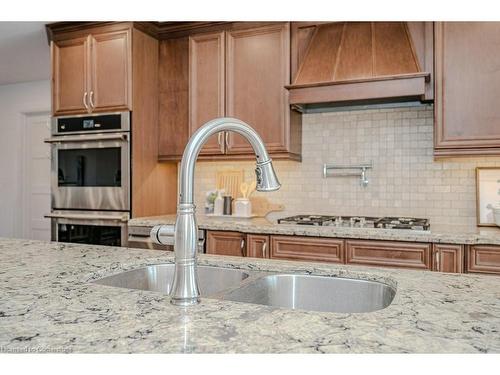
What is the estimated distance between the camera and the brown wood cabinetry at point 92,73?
3.45 meters

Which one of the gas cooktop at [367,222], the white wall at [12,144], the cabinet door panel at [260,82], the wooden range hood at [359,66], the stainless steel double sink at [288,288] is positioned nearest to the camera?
the stainless steel double sink at [288,288]

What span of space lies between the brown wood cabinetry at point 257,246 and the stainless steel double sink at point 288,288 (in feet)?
4.38

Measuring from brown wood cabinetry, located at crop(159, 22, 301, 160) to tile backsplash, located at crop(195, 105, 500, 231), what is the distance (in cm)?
21

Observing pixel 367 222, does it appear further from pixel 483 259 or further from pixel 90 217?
pixel 90 217

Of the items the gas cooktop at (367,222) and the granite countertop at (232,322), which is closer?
the granite countertop at (232,322)

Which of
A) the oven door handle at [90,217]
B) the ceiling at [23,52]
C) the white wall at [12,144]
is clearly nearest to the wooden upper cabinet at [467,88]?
the oven door handle at [90,217]

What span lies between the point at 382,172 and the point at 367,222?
0.55 metres

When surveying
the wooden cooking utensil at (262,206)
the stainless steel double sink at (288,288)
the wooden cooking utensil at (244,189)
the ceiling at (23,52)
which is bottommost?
the stainless steel double sink at (288,288)

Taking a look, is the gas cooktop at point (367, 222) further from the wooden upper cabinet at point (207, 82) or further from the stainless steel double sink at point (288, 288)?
the stainless steel double sink at point (288, 288)

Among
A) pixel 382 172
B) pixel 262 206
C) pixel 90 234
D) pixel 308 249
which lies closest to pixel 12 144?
pixel 90 234

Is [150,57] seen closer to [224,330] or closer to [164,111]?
[164,111]

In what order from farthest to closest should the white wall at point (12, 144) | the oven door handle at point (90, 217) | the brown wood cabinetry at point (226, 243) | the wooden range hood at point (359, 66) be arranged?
the white wall at point (12, 144) → the oven door handle at point (90, 217) → the brown wood cabinetry at point (226, 243) → the wooden range hood at point (359, 66)

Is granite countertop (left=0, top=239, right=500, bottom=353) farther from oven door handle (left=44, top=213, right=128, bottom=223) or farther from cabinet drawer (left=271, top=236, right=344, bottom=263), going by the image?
Result: oven door handle (left=44, top=213, right=128, bottom=223)
